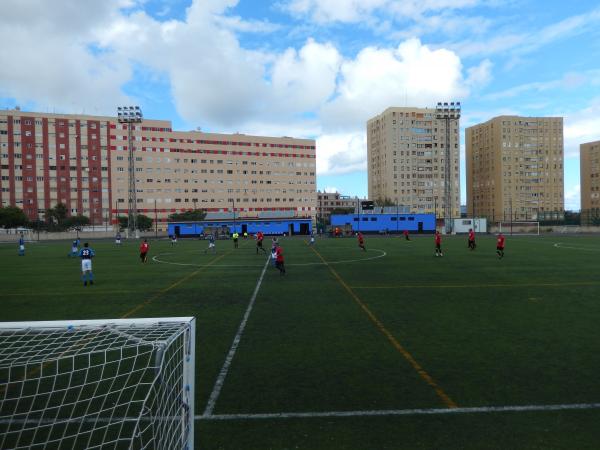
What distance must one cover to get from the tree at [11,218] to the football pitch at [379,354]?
7820cm

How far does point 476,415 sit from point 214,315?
783cm

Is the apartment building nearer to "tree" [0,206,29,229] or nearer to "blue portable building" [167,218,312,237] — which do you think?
"blue portable building" [167,218,312,237]

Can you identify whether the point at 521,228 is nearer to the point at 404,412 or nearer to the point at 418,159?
the point at 418,159

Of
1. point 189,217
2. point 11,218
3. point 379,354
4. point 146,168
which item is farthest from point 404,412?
point 146,168

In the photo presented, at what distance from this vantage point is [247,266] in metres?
24.7

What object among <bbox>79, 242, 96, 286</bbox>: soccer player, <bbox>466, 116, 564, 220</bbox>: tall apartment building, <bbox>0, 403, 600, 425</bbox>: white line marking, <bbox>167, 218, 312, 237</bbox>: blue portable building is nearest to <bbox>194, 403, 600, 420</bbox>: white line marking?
<bbox>0, 403, 600, 425</bbox>: white line marking

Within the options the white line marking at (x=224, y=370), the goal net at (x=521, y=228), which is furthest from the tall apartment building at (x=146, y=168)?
the white line marking at (x=224, y=370)

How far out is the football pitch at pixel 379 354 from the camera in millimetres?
5289

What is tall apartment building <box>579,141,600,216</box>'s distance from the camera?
136m

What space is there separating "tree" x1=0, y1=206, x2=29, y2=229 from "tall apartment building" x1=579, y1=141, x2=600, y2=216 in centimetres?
15807

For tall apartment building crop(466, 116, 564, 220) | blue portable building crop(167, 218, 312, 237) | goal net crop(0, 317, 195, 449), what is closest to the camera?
goal net crop(0, 317, 195, 449)

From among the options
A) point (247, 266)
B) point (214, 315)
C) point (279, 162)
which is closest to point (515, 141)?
point (279, 162)

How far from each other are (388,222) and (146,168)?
76549 mm

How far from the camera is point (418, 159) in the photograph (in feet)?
454
